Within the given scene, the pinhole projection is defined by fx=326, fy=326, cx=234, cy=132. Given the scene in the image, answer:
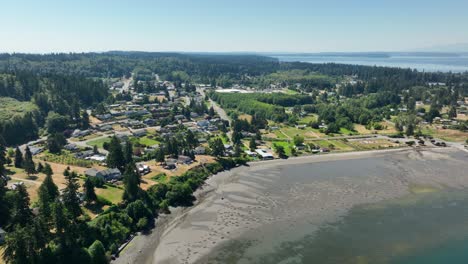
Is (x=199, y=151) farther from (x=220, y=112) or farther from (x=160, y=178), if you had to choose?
(x=220, y=112)

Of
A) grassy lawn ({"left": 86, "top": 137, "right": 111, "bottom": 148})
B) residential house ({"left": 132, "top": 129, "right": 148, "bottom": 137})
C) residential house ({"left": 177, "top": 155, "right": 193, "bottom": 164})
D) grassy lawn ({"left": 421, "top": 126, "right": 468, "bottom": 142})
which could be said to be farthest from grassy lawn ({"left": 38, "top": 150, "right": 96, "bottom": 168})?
grassy lawn ({"left": 421, "top": 126, "right": 468, "bottom": 142})

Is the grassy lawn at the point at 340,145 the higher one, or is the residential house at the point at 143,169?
→ the residential house at the point at 143,169

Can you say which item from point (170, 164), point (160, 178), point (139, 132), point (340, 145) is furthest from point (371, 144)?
point (139, 132)

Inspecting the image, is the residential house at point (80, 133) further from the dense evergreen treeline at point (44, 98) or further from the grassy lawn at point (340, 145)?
the grassy lawn at point (340, 145)

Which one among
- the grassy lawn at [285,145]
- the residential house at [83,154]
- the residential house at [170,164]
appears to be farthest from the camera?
the grassy lawn at [285,145]

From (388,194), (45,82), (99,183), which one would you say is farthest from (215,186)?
(45,82)

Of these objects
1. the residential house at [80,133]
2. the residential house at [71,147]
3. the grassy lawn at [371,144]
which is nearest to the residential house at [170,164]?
the residential house at [71,147]
